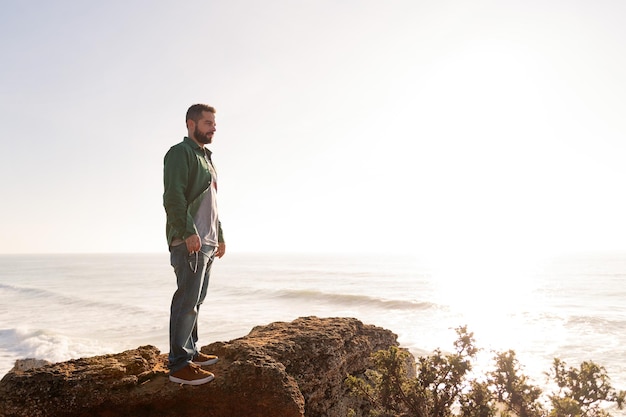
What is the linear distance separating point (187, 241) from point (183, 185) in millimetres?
497

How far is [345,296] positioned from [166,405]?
35.8 m

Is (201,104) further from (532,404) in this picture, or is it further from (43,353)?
(43,353)

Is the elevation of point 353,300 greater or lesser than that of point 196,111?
lesser

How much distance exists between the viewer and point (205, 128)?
392 centimetres

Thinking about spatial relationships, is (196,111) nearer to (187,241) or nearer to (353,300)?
(187,241)

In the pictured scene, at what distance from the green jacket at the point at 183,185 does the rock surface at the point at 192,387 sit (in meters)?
1.24

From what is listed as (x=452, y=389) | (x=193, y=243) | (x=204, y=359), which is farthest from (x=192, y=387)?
(x=452, y=389)

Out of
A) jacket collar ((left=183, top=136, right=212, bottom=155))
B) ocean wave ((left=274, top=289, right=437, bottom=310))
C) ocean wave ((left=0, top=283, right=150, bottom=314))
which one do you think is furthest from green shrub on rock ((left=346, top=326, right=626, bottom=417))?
ocean wave ((left=274, top=289, right=437, bottom=310))

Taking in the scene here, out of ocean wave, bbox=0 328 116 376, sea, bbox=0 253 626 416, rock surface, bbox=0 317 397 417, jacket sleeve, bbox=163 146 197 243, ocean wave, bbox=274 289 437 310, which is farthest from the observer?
ocean wave, bbox=274 289 437 310

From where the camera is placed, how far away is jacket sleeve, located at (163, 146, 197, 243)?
342 cm

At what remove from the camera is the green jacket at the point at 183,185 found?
3.43m

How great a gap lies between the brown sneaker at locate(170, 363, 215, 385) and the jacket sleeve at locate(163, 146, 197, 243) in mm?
1156

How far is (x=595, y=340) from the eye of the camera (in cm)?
1944

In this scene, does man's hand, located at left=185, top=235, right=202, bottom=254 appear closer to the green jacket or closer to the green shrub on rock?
the green jacket
